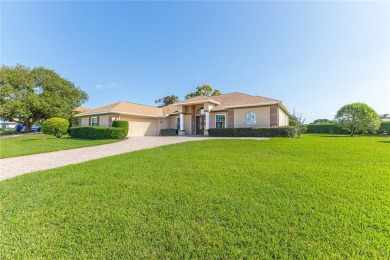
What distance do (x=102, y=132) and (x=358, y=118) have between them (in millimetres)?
32453

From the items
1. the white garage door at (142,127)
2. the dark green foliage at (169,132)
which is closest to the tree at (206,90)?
the white garage door at (142,127)

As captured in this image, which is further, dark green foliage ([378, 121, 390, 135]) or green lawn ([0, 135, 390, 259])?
dark green foliage ([378, 121, 390, 135])

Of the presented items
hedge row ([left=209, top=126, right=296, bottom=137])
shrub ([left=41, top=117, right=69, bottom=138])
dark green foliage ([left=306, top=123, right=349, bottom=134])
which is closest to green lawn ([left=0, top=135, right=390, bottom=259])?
hedge row ([left=209, top=126, right=296, bottom=137])

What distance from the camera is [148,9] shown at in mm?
11766

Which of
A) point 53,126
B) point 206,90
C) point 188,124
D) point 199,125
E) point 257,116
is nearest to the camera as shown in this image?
point 53,126

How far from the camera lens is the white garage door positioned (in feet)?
69.7

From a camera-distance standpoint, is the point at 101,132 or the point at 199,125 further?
the point at 199,125

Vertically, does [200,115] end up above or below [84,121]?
above

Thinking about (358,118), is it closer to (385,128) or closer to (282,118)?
(385,128)

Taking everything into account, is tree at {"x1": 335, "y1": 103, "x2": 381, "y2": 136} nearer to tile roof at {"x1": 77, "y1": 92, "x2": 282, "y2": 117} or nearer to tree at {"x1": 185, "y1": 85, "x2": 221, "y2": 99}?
tile roof at {"x1": 77, "y1": 92, "x2": 282, "y2": 117}

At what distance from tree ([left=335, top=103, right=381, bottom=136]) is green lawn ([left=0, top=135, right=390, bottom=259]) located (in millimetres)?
25584

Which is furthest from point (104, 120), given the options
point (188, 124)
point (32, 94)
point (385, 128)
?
point (385, 128)

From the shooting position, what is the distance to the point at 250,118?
1798cm

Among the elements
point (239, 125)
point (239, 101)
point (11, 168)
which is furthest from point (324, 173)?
point (239, 101)
